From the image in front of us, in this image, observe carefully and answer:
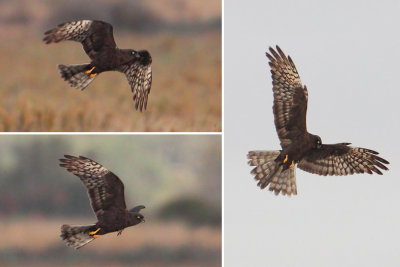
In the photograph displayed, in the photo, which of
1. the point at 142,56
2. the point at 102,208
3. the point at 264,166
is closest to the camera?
the point at 102,208

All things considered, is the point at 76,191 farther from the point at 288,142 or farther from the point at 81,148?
the point at 288,142

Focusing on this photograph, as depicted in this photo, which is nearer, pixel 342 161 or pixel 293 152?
pixel 293 152

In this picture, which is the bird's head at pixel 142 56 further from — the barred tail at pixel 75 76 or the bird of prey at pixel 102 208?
the bird of prey at pixel 102 208

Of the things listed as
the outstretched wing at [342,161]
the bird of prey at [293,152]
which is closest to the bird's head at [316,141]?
the bird of prey at [293,152]

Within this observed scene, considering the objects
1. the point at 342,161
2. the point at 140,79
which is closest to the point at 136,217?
the point at 140,79

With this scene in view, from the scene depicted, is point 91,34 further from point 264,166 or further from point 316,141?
point 316,141

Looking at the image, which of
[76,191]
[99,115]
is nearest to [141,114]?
[99,115]
